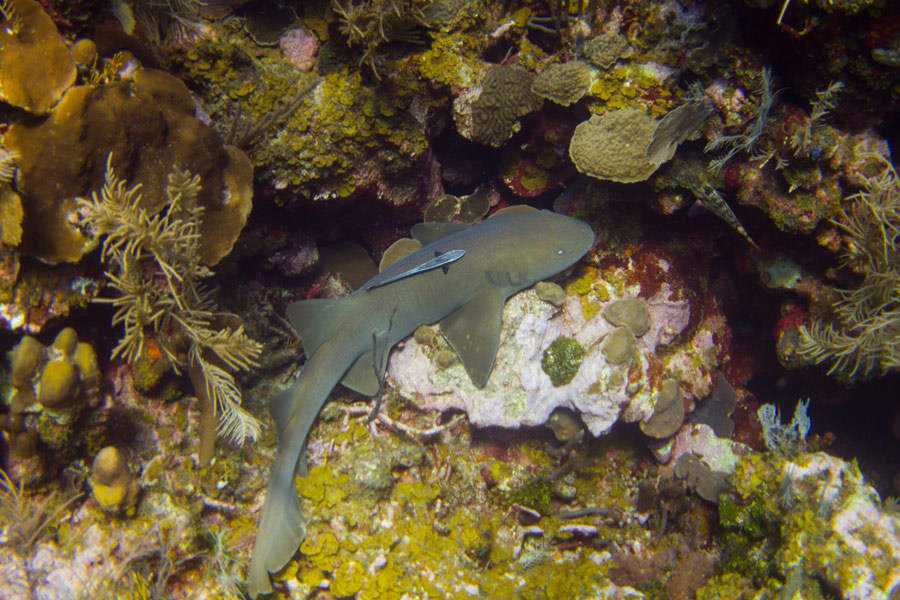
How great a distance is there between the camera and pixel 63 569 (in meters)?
3.18

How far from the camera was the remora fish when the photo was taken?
14.5 ft

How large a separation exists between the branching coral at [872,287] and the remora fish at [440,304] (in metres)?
2.33

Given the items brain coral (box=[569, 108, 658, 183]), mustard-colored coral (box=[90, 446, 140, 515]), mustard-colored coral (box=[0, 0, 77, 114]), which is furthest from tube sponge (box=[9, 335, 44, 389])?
brain coral (box=[569, 108, 658, 183])

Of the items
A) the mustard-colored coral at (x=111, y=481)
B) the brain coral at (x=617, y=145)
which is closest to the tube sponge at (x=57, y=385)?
the mustard-colored coral at (x=111, y=481)

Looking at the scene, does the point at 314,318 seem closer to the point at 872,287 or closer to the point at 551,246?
the point at 551,246

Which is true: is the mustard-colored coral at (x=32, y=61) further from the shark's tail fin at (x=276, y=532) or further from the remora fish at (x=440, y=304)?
the shark's tail fin at (x=276, y=532)

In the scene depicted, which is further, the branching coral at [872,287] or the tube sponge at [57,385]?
the branching coral at [872,287]

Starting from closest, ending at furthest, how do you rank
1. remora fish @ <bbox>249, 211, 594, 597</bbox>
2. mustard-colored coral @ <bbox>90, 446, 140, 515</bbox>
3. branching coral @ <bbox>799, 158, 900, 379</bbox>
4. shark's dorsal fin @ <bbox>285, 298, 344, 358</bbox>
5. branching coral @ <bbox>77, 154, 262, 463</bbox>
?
branching coral @ <bbox>77, 154, 262, 463</bbox>, mustard-colored coral @ <bbox>90, 446, 140, 515</bbox>, branching coral @ <bbox>799, 158, 900, 379</bbox>, remora fish @ <bbox>249, 211, 594, 597</bbox>, shark's dorsal fin @ <bbox>285, 298, 344, 358</bbox>

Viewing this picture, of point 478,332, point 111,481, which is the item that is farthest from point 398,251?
point 111,481

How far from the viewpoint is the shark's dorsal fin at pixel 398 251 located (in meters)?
5.06

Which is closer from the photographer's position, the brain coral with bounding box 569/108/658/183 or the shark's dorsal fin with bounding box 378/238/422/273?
the brain coral with bounding box 569/108/658/183

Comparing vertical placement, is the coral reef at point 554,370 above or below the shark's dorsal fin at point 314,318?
below

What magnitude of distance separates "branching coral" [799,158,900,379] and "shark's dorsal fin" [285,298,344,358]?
5.05m

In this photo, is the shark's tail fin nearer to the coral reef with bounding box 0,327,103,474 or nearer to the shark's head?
the coral reef with bounding box 0,327,103,474
